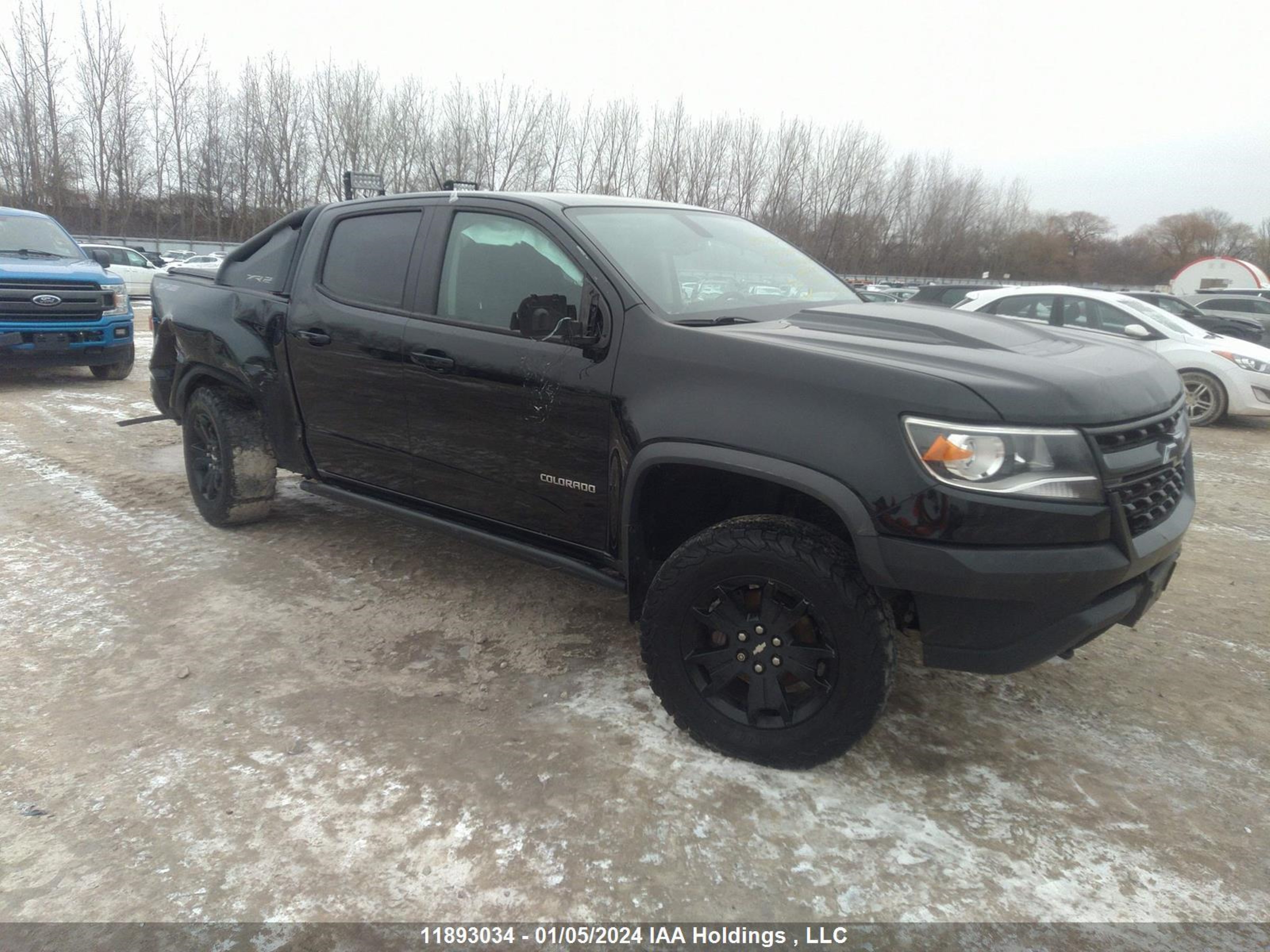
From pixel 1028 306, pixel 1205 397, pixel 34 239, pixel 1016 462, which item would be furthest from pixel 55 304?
pixel 1205 397

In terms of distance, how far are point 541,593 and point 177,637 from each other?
161 cm

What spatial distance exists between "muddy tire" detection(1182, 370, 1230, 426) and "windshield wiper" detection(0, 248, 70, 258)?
12.8m

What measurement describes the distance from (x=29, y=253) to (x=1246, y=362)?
13552 mm

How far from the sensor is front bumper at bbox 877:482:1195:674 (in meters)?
2.29

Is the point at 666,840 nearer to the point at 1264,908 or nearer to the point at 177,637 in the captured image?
the point at 1264,908

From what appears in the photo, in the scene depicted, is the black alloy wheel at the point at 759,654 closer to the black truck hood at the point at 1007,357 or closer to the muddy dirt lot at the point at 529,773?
the muddy dirt lot at the point at 529,773

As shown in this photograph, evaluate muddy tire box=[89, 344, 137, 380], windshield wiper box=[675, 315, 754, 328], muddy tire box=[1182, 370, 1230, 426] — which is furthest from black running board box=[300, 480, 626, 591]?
muddy tire box=[1182, 370, 1230, 426]

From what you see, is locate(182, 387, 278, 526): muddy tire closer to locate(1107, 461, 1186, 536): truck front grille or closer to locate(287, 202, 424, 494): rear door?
locate(287, 202, 424, 494): rear door

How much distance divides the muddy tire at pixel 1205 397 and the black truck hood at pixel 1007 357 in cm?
764

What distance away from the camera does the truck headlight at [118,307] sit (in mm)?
9648

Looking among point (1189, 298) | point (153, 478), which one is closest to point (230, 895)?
point (153, 478)

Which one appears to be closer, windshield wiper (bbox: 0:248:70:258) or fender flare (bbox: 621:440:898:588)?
fender flare (bbox: 621:440:898:588)

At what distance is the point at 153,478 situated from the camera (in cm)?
606

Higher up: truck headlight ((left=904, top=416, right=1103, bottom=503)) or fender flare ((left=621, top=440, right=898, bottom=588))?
truck headlight ((left=904, top=416, right=1103, bottom=503))
